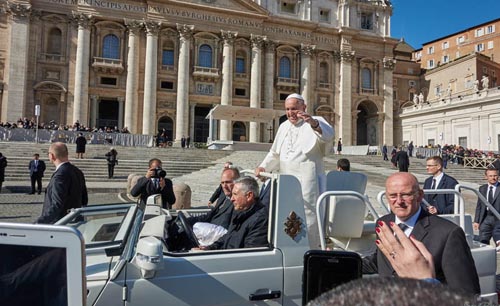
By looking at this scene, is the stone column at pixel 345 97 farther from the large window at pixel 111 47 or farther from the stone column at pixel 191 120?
the large window at pixel 111 47

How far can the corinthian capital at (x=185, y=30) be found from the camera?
119 feet

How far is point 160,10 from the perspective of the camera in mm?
35719

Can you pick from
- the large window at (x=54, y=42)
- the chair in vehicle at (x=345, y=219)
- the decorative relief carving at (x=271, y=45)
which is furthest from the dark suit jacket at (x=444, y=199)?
the large window at (x=54, y=42)

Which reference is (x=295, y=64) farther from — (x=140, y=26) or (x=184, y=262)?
(x=184, y=262)

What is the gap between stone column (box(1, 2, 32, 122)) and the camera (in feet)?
103

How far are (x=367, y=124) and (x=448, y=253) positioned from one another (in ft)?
154

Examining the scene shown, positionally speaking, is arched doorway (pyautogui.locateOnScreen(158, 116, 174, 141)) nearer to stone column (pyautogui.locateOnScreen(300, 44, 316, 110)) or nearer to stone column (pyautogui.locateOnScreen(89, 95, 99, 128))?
stone column (pyautogui.locateOnScreen(89, 95, 99, 128))

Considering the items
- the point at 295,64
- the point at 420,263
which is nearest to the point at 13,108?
the point at 295,64

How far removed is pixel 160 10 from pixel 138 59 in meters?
5.40

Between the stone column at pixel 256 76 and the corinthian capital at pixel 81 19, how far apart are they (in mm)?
16237

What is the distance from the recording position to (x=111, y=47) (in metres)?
35.2

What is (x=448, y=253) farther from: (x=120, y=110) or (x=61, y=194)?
(x=120, y=110)

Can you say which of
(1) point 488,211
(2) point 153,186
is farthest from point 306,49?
(1) point 488,211

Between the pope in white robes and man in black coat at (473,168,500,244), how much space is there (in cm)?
342
